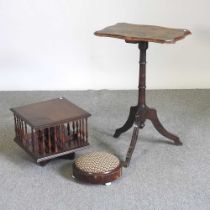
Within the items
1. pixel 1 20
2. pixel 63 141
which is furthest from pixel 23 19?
pixel 63 141

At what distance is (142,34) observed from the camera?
2.41 metres

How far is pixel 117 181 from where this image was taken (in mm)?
2285

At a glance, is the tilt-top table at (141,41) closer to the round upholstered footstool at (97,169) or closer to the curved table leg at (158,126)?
the curved table leg at (158,126)

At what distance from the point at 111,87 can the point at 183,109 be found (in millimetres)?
688

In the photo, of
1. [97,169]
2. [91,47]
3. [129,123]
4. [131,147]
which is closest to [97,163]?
[97,169]

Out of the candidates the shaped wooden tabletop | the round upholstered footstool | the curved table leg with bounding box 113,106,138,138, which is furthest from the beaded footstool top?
the shaped wooden tabletop

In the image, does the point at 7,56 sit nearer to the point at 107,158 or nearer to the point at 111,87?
the point at 111,87

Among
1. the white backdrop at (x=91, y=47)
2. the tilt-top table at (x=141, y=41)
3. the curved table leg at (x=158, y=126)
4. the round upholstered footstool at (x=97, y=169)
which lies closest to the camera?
the round upholstered footstool at (x=97, y=169)

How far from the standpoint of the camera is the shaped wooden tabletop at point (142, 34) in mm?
2314

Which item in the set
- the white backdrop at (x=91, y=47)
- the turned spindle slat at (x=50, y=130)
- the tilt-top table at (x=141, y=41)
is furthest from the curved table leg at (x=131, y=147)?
the white backdrop at (x=91, y=47)

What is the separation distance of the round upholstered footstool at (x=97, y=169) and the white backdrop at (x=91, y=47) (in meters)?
1.40

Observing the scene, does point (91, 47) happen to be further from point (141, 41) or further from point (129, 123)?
point (141, 41)

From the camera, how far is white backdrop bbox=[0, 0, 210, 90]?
135 inches

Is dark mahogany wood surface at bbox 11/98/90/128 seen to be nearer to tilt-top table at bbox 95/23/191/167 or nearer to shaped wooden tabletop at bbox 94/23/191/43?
tilt-top table at bbox 95/23/191/167
